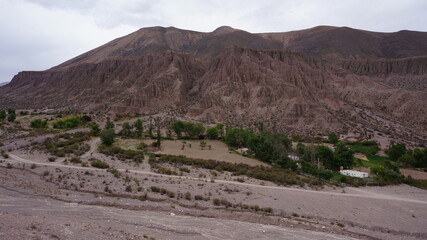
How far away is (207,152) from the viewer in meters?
48.0

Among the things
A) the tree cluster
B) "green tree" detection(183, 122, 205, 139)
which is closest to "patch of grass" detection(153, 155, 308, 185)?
the tree cluster

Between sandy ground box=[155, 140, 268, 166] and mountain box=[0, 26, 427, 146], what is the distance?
86.4 feet

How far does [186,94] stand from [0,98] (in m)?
98.6

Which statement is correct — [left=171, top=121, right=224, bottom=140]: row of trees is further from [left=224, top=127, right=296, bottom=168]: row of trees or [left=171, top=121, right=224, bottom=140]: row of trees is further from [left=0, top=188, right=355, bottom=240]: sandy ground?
[left=0, top=188, right=355, bottom=240]: sandy ground

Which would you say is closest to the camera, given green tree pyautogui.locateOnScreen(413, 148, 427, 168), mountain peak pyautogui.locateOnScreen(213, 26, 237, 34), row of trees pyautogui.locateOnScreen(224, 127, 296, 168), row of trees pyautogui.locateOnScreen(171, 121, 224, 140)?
row of trees pyautogui.locateOnScreen(224, 127, 296, 168)

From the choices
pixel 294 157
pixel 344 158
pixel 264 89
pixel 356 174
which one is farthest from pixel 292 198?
pixel 264 89

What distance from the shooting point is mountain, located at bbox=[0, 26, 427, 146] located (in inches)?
3209

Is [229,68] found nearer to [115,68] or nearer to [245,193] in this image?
[115,68]

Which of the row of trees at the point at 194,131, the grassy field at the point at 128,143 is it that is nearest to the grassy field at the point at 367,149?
the row of trees at the point at 194,131

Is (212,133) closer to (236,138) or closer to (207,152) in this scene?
(236,138)

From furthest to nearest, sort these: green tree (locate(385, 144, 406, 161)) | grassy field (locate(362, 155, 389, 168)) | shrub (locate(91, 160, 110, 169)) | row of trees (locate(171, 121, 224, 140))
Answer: row of trees (locate(171, 121, 224, 140)) < green tree (locate(385, 144, 406, 161)) < grassy field (locate(362, 155, 389, 168)) < shrub (locate(91, 160, 110, 169))

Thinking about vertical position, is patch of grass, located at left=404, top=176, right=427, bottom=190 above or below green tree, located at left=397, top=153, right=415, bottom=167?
below

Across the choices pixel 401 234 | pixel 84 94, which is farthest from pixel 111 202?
pixel 84 94

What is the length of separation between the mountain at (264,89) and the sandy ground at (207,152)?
26346mm
